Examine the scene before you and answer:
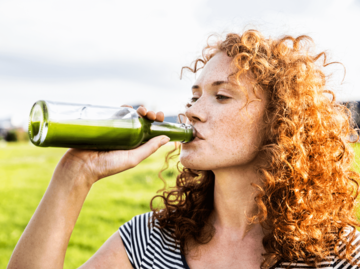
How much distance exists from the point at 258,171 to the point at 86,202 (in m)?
5.54

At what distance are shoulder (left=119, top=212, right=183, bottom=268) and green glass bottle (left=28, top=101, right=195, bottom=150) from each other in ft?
1.83

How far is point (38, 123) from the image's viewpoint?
1.25 metres

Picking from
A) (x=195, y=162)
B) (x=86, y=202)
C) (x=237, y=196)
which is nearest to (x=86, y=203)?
(x=86, y=202)

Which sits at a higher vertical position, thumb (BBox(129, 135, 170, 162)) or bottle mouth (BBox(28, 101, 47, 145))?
bottle mouth (BBox(28, 101, 47, 145))

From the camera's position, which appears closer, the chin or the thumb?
the thumb

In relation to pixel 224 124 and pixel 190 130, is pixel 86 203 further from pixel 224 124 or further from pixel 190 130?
pixel 224 124

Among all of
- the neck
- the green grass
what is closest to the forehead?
the neck

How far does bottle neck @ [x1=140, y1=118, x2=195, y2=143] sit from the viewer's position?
1.61 meters

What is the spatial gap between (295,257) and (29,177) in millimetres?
9110

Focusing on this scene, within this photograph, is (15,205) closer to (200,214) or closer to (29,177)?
(29,177)

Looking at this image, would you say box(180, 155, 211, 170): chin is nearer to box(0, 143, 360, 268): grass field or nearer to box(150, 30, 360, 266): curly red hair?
box(150, 30, 360, 266): curly red hair

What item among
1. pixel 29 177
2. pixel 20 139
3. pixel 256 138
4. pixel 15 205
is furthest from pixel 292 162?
pixel 20 139

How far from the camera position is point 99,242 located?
4.81 m

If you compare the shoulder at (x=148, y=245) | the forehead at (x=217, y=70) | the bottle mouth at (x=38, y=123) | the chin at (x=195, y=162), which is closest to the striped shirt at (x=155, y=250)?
the shoulder at (x=148, y=245)
